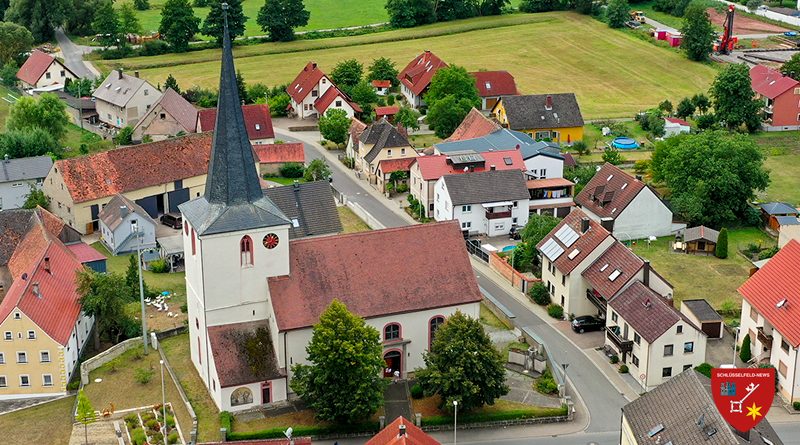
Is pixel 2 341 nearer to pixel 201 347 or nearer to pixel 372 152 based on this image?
pixel 201 347

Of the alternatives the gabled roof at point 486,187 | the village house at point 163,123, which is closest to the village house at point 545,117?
the gabled roof at point 486,187

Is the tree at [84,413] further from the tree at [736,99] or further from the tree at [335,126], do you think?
the tree at [736,99]

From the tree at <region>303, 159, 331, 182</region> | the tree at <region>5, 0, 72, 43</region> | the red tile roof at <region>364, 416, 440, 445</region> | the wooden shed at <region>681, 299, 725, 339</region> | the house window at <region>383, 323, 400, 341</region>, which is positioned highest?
the tree at <region>5, 0, 72, 43</region>

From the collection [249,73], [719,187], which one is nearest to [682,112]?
[719,187]

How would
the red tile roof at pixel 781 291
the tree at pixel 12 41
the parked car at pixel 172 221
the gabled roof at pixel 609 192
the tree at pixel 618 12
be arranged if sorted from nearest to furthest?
the red tile roof at pixel 781 291, the gabled roof at pixel 609 192, the parked car at pixel 172 221, the tree at pixel 12 41, the tree at pixel 618 12

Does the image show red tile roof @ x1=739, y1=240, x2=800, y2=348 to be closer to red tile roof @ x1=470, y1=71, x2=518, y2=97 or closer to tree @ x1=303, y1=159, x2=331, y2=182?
tree @ x1=303, y1=159, x2=331, y2=182

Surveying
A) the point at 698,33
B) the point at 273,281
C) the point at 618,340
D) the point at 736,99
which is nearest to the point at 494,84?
the point at 736,99

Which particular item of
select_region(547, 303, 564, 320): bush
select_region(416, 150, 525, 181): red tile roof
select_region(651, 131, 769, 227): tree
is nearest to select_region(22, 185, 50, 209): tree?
select_region(416, 150, 525, 181): red tile roof
